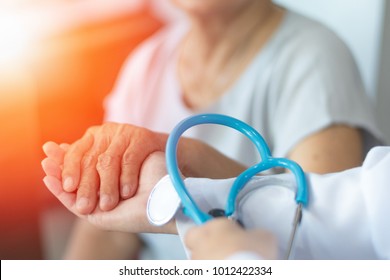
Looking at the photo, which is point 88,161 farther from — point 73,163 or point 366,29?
point 366,29

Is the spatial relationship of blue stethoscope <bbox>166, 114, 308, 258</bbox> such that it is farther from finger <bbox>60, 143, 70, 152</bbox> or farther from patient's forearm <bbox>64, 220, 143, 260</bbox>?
patient's forearm <bbox>64, 220, 143, 260</bbox>

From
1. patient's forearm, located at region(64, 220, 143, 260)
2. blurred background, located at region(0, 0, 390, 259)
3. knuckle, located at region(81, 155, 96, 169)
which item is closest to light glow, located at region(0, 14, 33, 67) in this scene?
blurred background, located at region(0, 0, 390, 259)

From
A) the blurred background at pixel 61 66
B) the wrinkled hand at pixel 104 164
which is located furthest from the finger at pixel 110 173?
the blurred background at pixel 61 66

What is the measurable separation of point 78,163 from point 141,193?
0.23ft

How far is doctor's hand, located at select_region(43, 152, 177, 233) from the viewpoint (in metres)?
0.48

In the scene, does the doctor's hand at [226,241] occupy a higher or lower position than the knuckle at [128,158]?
lower

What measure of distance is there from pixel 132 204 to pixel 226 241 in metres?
0.12

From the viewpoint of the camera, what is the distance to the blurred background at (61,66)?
0.81m

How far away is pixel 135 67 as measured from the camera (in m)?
0.89

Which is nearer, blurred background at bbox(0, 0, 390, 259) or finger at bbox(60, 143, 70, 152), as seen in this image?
finger at bbox(60, 143, 70, 152)

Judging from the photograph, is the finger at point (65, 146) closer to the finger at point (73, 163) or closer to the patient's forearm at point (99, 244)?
the finger at point (73, 163)

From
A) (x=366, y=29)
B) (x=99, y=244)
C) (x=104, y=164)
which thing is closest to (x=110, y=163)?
(x=104, y=164)

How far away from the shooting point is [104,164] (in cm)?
50

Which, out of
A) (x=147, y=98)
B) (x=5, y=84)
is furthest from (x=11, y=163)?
(x=147, y=98)
